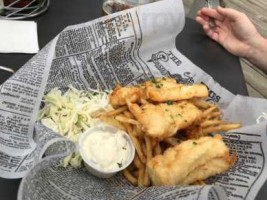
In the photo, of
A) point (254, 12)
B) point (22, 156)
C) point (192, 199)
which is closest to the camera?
point (192, 199)

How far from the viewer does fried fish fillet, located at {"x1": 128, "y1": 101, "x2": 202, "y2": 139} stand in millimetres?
943

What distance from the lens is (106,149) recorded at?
0.95 metres

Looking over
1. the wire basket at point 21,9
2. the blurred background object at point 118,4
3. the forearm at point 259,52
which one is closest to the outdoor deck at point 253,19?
the forearm at point 259,52

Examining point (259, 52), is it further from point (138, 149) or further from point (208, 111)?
point (138, 149)

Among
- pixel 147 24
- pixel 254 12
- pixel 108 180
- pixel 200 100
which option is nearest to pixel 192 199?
pixel 108 180

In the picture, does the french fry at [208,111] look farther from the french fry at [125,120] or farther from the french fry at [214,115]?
the french fry at [125,120]

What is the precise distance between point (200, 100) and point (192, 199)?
0.39 m

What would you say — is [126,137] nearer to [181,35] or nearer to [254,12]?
[181,35]

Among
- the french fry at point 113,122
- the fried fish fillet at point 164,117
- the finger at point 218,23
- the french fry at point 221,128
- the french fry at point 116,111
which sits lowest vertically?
the french fry at point 221,128

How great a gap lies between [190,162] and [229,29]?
2.66 feet

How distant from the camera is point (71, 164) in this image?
0.96 m

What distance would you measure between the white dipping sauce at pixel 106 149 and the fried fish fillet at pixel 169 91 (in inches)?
5.6

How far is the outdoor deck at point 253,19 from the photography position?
2266mm

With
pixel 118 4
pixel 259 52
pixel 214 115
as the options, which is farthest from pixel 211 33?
pixel 214 115
